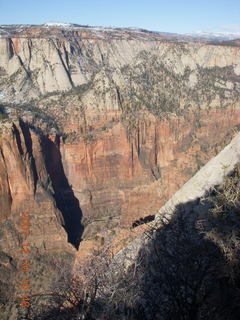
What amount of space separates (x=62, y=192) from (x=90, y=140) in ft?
21.6

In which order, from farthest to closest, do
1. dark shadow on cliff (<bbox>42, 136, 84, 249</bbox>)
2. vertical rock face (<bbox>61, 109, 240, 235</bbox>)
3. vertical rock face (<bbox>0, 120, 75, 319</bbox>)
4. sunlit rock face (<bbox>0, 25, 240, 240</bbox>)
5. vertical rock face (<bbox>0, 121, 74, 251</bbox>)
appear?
vertical rock face (<bbox>61, 109, 240, 235</bbox>) < dark shadow on cliff (<bbox>42, 136, 84, 249</bbox>) < sunlit rock face (<bbox>0, 25, 240, 240</bbox>) < vertical rock face (<bbox>0, 121, 74, 251</bbox>) < vertical rock face (<bbox>0, 120, 75, 319</bbox>)

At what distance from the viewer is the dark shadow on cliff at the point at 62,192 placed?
Answer: 105ft

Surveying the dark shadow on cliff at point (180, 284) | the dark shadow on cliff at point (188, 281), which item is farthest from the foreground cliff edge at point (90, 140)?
the dark shadow on cliff at point (180, 284)

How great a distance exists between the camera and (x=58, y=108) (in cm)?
4028

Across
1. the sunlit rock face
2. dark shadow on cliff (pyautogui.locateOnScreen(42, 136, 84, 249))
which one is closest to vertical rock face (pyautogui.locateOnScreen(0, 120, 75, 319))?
the sunlit rock face

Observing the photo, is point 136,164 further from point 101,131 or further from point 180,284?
point 180,284

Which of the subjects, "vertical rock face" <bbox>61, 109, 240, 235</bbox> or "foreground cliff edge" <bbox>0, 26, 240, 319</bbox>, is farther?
"vertical rock face" <bbox>61, 109, 240, 235</bbox>

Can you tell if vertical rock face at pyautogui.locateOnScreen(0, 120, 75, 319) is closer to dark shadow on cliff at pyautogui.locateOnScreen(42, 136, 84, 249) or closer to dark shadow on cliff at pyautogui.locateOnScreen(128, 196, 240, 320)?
dark shadow on cliff at pyautogui.locateOnScreen(42, 136, 84, 249)

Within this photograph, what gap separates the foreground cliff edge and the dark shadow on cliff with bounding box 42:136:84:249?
127 millimetres

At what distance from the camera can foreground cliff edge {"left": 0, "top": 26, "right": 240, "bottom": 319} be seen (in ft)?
88.5

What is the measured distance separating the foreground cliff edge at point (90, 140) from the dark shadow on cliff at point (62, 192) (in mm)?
127

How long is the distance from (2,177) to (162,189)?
1507 centimetres

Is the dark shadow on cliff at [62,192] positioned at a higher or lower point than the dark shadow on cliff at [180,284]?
lower

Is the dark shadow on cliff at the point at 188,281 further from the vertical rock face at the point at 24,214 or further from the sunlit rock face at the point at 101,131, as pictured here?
the sunlit rock face at the point at 101,131
